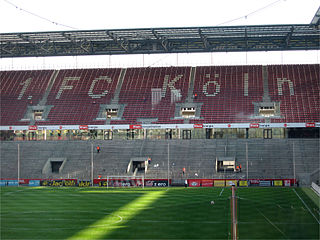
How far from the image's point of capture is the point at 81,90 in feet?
255

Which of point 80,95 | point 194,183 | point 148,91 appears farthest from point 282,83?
point 80,95

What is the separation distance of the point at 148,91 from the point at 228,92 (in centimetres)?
1282

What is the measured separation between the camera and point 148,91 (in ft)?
248

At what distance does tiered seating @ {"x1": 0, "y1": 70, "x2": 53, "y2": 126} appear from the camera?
74.3 metres

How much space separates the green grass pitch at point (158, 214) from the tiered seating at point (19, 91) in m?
26.0

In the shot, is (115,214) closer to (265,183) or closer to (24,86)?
(265,183)

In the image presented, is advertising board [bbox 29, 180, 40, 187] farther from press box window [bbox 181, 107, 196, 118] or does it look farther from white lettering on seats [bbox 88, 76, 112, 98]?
press box window [bbox 181, 107, 196, 118]

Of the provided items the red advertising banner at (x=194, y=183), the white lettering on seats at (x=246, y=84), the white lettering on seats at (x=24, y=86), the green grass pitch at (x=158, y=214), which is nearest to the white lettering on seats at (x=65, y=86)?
the white lettering on seats at (x=24, y=86)

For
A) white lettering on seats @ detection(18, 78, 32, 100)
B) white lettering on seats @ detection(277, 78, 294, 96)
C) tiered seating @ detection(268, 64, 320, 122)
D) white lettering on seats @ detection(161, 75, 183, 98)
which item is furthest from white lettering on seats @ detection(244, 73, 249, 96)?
white lettering on seats @ detection(18, 78, 32, 100)

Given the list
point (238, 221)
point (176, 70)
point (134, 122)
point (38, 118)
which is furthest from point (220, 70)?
point (238, 221)

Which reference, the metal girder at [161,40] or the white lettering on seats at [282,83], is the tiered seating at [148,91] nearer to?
the metal girder at [161,40]

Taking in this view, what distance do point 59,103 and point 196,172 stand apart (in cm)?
2866

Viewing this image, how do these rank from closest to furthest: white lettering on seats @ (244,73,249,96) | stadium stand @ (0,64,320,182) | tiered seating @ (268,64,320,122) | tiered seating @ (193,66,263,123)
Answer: stadium stand @ (0,64,320,182)
tiered seating @ (268,64,320,122)
tiered seating @ (193,66,263,123)
white lettering on seats @ (244,73,249,96)

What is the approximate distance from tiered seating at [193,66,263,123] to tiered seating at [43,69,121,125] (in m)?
15.1
